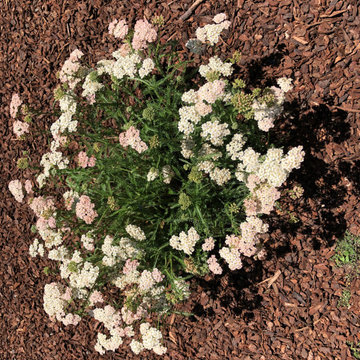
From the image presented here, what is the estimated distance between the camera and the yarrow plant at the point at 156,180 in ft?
11.4

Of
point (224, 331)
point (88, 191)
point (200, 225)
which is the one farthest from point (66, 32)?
point (224, 331)

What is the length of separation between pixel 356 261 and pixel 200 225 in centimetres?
200

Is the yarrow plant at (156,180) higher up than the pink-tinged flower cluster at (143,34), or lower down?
lower down

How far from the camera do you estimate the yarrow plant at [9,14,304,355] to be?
11.4ft

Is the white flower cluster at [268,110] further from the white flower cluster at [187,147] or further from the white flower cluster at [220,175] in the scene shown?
the white flower cluster at [187,147]

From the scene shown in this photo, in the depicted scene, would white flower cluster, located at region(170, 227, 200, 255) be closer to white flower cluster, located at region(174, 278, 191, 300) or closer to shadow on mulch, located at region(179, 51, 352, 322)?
white flower cluster, located at region(174, 278, 191, 300)

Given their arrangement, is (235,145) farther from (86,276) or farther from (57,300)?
(57,300)

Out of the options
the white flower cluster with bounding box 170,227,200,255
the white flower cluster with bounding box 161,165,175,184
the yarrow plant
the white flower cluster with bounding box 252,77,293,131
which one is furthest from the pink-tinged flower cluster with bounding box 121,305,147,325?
the white flower cluster with bounding box 252,77,293,131

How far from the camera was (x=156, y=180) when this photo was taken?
12.9ft

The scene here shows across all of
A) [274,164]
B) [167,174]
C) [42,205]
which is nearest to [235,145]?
[274,164]

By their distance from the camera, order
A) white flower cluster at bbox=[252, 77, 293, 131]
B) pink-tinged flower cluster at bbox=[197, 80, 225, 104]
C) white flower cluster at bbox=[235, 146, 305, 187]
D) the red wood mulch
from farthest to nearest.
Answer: the red wood mulch < white flower cluster at bbox=[252, 77, 293, 131] < pink-tinged flower cluster at bbox=[197, 80, 225, 104] < white flower cluster at bbox=[235, 146, 305, 187]

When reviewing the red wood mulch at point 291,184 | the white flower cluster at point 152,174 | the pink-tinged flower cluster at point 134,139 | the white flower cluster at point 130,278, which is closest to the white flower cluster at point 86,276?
the white flower cluster at point 130,278

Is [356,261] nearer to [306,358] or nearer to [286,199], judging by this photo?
[286,199]

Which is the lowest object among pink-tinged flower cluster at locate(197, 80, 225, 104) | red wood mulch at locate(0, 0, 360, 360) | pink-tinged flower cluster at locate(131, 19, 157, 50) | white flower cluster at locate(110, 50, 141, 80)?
red wood mulch at locate(0, 0, 360, 360)
